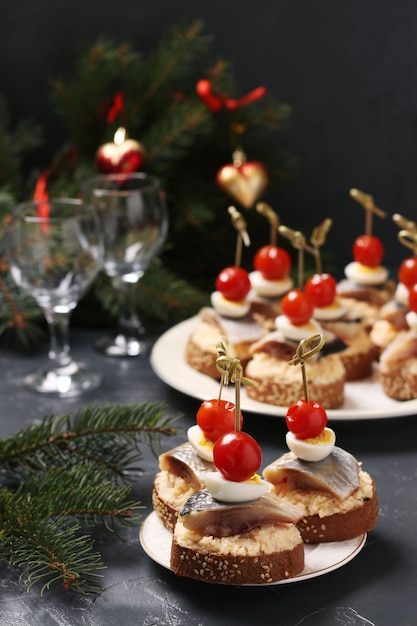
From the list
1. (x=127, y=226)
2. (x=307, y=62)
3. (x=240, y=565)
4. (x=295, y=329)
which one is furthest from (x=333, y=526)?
(x=307, y=62)

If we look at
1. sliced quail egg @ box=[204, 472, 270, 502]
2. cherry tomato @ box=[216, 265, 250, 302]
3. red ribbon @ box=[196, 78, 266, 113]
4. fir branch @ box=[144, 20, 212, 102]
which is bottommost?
cherry tomato @ box=[216, 265, 250, 302]

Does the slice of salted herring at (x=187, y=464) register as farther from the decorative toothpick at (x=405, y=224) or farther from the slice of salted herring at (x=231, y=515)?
the decorative toothpick at (x=405, y=224)

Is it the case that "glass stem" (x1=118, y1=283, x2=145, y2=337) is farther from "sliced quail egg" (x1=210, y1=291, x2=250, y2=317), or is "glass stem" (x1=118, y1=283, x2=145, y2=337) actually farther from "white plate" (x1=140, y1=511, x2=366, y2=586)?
"white plate" (x1=140, y1=511, x2=366, y2=586)

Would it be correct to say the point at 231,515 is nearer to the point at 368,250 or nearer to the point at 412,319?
the point at 412,319

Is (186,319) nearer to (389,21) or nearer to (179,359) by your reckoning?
(179,359)

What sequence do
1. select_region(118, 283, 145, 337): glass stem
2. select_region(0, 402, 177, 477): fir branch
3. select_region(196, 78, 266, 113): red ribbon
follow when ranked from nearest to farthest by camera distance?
select_region(0, 402, 177, 477): fir branch
select_region(118, 283, 145, 337): glass stem
select_region(196, 78, 266, 113): red ribbon

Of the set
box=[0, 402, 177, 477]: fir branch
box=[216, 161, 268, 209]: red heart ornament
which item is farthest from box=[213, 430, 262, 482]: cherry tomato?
box=[216, 161, 268, 209]: red heart ornament
